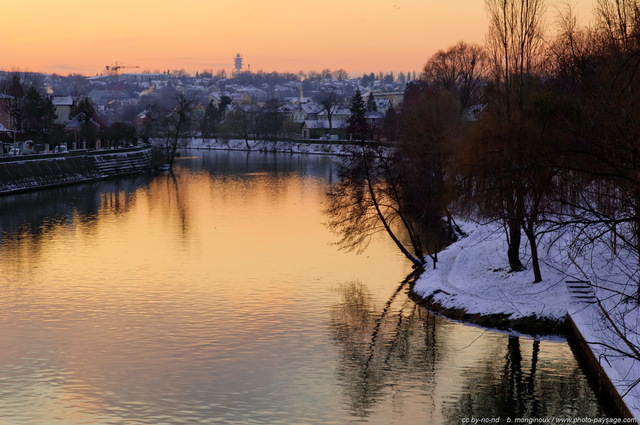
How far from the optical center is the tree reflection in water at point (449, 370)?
20875 mm

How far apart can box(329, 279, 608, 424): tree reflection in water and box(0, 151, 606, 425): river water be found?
2.8 inches

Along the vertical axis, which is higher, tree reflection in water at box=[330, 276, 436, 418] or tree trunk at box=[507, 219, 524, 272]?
tree trunk at box=[507, 219, 524, 272]

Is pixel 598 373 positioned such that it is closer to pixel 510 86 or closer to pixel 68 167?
pixel 510 86

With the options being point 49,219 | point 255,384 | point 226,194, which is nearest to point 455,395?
point 255,384

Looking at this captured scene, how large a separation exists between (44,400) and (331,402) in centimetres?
783

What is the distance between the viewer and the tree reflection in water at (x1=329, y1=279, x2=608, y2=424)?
68.5 feet

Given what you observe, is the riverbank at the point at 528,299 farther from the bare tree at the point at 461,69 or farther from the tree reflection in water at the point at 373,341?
the bare tree at the point at 461,69

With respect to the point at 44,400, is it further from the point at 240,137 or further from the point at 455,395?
the point at 240,137

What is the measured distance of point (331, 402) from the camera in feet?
69.8

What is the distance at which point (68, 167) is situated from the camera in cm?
8331

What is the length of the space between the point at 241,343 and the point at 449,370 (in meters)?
7.06

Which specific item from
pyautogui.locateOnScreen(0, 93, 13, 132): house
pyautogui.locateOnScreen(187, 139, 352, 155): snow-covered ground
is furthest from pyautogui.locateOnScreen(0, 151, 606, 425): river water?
pyautogui.locateOnScreen(187, 139, 352, 155): snow-covered ground

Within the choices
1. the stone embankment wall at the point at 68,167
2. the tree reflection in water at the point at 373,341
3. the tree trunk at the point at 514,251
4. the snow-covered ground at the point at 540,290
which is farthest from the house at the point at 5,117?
the tree trunk at the point at 514,251

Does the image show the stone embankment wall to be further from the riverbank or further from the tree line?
the riverbank
